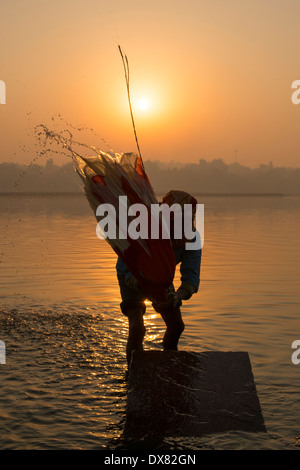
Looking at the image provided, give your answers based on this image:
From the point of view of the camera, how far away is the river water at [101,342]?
18.5 ft

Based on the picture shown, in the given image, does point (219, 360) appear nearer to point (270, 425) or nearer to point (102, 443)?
point (270, 425)

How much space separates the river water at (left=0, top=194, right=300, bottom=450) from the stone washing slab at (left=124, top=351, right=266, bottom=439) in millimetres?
123

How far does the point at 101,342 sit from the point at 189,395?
3.24 metres

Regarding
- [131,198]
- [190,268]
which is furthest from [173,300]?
[131,198]

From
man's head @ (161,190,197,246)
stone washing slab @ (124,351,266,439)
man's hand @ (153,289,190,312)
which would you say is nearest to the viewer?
stone washing slab @ (124,351,266,439)

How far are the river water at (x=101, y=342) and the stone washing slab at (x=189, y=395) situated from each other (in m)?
0.12

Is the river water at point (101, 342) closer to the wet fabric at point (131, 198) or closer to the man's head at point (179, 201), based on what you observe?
the wet fabric at point (131, 198)

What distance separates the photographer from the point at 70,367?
753cm

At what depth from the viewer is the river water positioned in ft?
18.5

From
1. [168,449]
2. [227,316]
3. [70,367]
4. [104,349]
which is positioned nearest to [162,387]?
[168,449]

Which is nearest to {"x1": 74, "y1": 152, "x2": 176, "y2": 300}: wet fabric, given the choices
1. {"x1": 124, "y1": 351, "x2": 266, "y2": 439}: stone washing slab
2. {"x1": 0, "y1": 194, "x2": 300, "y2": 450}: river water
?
{"x1": 124, "y1": 351, "x2": 266, "y2": 439}: stone washing slab

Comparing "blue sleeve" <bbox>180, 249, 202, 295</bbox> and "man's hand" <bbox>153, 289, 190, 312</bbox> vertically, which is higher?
"blue sleeve" <bbox>180, 249, 202, 295</bbox>
